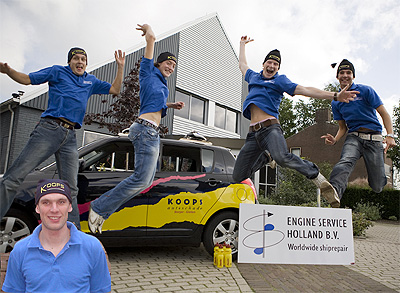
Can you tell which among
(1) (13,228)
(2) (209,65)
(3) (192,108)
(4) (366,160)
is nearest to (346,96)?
(4) (366,160)

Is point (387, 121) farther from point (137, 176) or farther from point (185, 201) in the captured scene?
point (185, 201)

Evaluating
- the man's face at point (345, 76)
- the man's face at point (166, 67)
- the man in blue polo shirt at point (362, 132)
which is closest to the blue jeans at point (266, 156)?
the man in blue polo shirt at point (362, 132)

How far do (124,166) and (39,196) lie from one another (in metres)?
3.25

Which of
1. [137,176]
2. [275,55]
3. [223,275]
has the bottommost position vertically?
[223,275]

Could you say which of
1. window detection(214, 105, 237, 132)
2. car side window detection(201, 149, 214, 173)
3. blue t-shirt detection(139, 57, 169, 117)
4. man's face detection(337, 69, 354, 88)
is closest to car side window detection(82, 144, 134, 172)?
car side window detection(201, 149, 214, 173)

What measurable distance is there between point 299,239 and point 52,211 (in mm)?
3659

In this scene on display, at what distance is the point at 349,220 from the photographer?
465 cm

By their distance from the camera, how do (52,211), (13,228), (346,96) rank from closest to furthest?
(52,211)
(346,96)
(13,228)

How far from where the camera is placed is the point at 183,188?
515 cm

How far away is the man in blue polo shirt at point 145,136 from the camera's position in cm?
326

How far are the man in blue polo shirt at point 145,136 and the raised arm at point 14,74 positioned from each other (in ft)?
3.68

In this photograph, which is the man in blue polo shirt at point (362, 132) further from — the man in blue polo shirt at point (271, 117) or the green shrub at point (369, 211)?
the green shrub at point (369, 211)

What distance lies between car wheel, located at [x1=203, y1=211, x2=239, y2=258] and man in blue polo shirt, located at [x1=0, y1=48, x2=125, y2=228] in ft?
8.13

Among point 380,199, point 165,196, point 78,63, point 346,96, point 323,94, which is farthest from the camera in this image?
point 380,199
